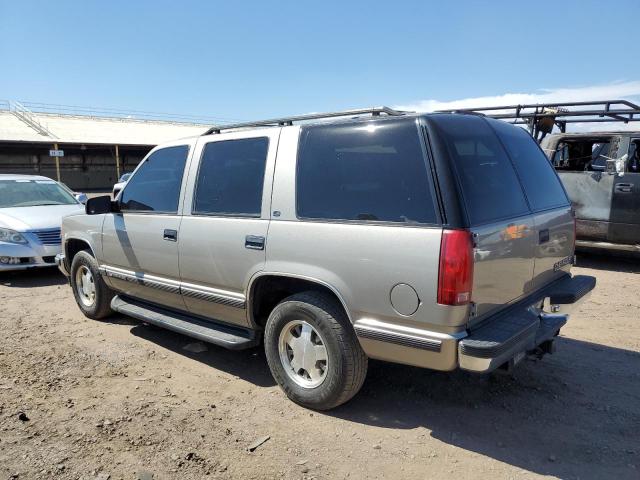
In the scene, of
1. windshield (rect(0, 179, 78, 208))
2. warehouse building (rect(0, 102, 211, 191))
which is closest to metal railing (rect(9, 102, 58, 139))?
warehouse building (rect(0, 102, 211, 191))

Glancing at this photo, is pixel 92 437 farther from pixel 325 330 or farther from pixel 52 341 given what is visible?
pixel 52 341

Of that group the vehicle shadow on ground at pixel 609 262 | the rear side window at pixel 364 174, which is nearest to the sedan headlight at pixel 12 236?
the rear side window at pixel 364 174

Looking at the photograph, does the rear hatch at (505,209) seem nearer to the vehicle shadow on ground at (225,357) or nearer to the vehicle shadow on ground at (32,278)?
the vehicle shadow on ground at (225,357)

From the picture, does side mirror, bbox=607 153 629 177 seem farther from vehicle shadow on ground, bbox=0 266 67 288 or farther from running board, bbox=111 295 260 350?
vehicle shadow on ground, bbox=0 266 67 288

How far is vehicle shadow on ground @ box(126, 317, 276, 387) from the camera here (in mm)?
4180

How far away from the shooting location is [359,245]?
303 cm

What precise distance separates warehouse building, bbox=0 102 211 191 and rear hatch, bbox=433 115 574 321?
24674mm

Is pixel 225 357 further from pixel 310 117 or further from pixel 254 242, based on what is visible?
pixel 310 117

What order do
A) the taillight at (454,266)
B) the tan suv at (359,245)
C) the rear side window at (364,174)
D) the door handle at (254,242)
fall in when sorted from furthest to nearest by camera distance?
the door handle at (254,242)
the rear side window at (364,174)
the tan suv at (359,245)
the taillight at (454,266)

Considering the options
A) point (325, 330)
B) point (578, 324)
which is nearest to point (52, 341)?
point (325, 330)

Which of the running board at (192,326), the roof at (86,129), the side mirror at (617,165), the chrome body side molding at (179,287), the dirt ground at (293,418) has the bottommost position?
the dirt ground at (293,418)

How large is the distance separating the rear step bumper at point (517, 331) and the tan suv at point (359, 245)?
0.04 ft

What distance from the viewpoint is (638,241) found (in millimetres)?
7750

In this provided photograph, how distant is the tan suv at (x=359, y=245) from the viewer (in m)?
2.81
